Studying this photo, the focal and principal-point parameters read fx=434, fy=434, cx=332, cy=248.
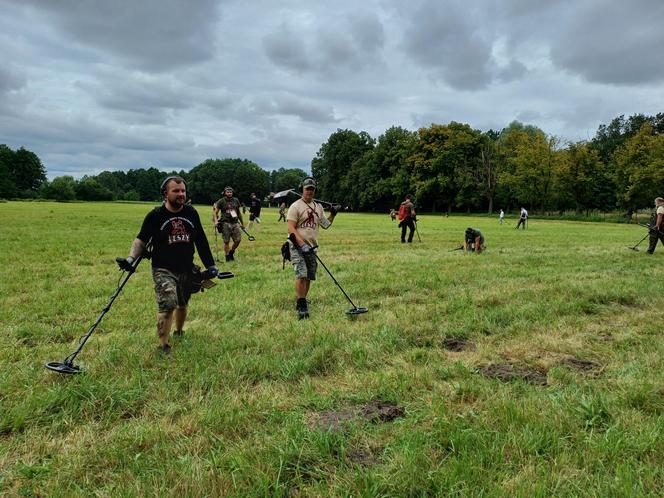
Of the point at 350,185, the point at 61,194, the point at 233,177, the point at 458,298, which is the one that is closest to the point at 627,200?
the point at 350,185

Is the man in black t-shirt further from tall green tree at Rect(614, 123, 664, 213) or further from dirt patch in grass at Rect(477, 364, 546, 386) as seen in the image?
tall green tree at Rect(614, 123, 664, 213)

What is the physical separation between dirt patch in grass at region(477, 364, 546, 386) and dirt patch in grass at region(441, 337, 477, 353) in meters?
0.67

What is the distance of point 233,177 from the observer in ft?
416

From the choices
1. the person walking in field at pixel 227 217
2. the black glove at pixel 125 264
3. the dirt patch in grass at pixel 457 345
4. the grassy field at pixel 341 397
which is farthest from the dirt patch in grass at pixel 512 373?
the person walking in field at pixel 227 217

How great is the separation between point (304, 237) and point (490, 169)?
67256mm

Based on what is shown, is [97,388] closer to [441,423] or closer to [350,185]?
[441,423]

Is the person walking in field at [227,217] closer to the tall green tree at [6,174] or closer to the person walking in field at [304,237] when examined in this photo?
the person walking in field at [304,237]

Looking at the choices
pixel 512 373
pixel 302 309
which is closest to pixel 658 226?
pixel 512 373

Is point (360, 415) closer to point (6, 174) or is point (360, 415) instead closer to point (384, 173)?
point (384, 173)

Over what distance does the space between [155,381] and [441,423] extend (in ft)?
9.33

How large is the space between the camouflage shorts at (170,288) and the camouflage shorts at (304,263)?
2.09 metres

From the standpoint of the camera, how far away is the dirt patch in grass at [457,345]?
215 inches

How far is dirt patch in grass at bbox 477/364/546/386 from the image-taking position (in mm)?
4430

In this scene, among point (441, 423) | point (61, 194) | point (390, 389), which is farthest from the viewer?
point (61, 194)
